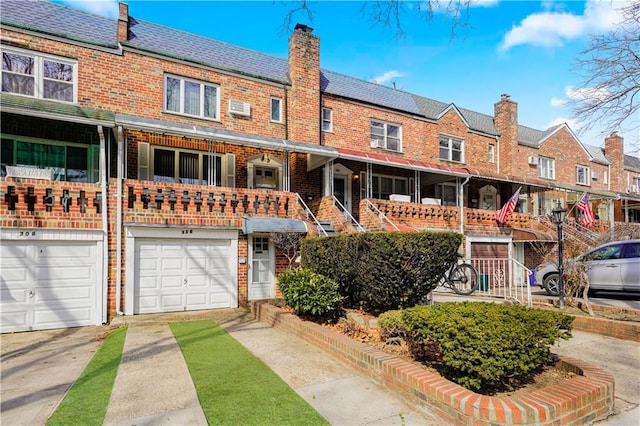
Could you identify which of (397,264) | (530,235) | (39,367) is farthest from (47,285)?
(530,235)

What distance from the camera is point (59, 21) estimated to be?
444 inches

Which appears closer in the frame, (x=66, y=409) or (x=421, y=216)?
(x=66, y=409)

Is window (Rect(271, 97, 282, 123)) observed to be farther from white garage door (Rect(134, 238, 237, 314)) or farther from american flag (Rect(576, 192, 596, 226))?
american flag (Rect(576, 192, 596, 226))

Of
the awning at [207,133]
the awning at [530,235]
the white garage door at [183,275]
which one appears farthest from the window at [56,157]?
the awning at [530,235]

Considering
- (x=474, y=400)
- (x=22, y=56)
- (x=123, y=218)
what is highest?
(x=22, y=56)

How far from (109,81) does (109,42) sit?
1314 mm

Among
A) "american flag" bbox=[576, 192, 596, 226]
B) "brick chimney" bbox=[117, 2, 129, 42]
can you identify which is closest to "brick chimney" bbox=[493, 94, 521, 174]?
"american flag" bbox=[576, 192, 596, 226]

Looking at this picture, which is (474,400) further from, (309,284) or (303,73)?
(303,73)

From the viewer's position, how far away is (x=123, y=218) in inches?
387

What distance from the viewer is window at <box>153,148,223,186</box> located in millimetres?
11938

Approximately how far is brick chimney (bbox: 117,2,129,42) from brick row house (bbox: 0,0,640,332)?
0.22 ft

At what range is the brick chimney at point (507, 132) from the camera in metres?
19.8

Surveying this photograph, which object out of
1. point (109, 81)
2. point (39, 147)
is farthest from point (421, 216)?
point (39, 147)

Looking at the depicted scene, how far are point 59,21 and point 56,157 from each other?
172 inches
